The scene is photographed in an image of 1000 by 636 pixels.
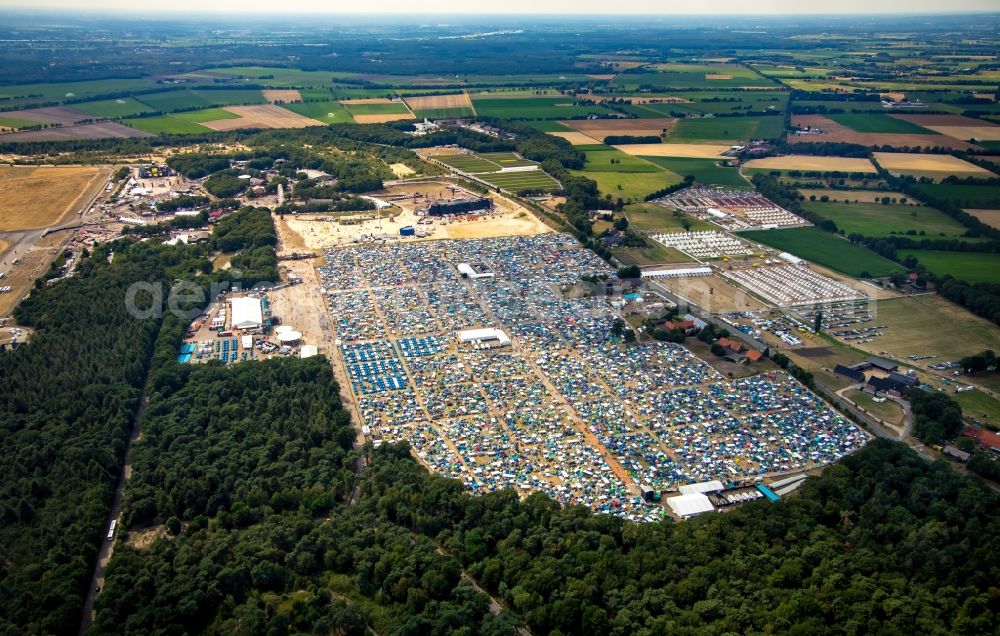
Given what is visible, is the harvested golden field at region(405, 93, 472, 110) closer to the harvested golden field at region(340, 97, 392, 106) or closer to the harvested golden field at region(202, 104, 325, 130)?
the harvested golden field at region(340, 97, 392, 106)

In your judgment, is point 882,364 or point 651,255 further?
point 651,255

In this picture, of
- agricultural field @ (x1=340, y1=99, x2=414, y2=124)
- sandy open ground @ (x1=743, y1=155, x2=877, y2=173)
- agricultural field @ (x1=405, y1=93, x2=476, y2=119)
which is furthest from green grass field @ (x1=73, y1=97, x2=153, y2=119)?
sandy open ground @ (x1=743, y1=155, x2=877, y2=173)

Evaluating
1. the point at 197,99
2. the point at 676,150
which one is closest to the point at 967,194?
the point at 676,150

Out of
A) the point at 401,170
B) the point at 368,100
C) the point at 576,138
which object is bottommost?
the point at 401,170

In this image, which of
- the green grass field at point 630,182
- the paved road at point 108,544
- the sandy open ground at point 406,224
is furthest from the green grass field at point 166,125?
the paved road at point 108,544

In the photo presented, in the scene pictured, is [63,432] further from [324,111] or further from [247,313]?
[324,111]

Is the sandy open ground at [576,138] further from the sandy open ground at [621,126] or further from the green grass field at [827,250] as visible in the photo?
the green grass field at [827,250]

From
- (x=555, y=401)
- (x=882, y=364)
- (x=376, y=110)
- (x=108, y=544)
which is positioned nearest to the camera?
(x=108, y=544)
